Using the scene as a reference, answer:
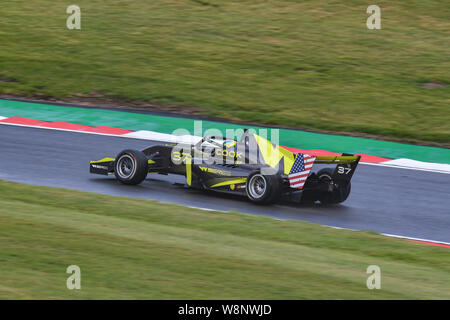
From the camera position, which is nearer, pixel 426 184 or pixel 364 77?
pixel 426 184

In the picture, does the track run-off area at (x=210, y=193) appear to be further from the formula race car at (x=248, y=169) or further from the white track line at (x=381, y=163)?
the formula race car at (x=248, y=169)

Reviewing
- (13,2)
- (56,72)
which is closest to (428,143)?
(56,72)

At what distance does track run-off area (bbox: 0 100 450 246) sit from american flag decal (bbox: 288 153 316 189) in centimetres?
49

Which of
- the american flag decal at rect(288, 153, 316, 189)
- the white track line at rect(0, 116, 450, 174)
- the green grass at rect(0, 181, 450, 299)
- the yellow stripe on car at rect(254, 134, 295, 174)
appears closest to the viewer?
the green grass at rect(0, 181, 450, 299)

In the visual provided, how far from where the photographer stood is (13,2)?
28000 mm

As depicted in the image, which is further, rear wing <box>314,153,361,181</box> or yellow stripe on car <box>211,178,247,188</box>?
yellow stripe on car <box>211,178,247,188</box>

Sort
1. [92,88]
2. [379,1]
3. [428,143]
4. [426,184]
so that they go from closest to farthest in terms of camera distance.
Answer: [426,184], [428,143], [92,88], [379,1]

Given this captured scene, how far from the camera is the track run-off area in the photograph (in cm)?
1095

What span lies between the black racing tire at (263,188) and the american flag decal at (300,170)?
0.24 m

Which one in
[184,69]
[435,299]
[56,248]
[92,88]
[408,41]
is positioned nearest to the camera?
[435,299]

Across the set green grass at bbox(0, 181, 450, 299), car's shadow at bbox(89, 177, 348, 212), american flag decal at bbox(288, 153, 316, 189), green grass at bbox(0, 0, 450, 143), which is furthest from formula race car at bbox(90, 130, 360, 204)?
green grass at bbox(0, 0, 450, 143)

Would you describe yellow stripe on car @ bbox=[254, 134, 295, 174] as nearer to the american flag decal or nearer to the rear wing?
the american flag decal
